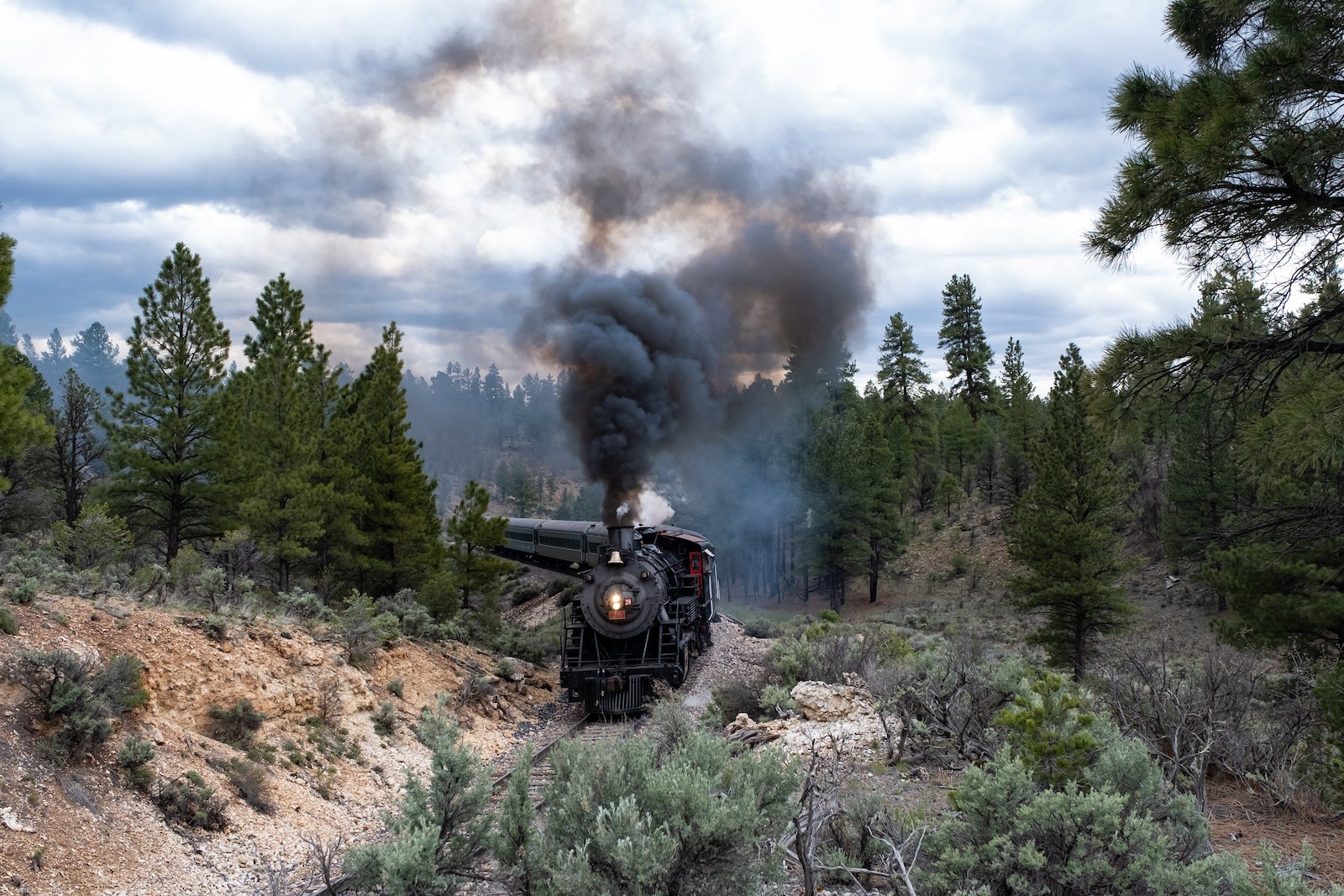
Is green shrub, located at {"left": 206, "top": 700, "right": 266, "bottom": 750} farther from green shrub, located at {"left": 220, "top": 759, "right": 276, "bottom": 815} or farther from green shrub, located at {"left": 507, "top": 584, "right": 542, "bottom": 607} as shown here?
green shrub, located at {"left": 507, "top": 584, "right": 542, "bottom": 607}

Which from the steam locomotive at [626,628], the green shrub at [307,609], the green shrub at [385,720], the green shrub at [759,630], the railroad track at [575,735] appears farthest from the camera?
the green shrub at [759,630]

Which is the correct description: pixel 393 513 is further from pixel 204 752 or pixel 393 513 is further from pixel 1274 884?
pixel 1274 884

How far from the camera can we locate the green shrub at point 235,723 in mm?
9391

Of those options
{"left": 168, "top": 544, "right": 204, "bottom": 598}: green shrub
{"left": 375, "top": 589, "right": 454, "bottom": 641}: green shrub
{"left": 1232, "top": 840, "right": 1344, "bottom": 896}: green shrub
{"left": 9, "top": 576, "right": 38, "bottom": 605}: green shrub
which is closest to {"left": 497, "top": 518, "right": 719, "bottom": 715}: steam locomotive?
{"left": 375, "top": 589, "right": 454, "bottom": 641}: green shrub

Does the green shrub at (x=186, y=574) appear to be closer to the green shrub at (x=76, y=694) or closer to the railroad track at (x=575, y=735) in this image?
the green shrub at (x=76, y=694)

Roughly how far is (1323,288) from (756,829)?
560 cm

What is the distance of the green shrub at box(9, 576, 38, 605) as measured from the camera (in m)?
8.96

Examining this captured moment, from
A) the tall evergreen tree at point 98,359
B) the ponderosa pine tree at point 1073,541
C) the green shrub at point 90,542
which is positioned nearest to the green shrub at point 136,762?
the green shrub at point 90,542

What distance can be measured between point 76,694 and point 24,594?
7.47 feet

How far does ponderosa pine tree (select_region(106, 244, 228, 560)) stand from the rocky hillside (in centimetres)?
1020

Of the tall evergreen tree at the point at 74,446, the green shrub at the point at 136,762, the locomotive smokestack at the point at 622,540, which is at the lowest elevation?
the green shrub at the point at 136,762

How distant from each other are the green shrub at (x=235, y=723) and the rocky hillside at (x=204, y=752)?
85 mm

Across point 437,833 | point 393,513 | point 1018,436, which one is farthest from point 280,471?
point 1018,436

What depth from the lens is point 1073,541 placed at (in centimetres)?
Result: 2138
